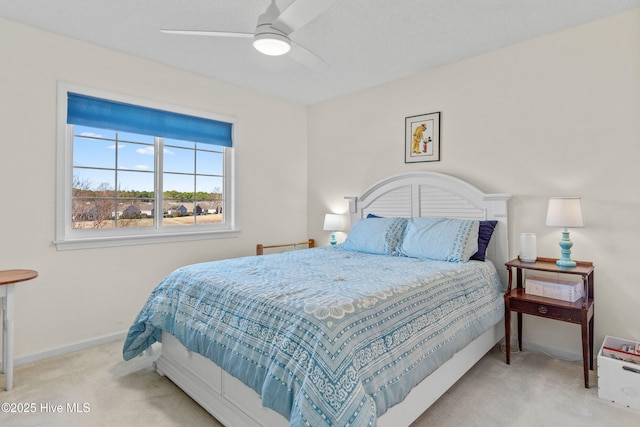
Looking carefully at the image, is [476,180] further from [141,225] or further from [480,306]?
[141,225]

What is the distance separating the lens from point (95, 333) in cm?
291

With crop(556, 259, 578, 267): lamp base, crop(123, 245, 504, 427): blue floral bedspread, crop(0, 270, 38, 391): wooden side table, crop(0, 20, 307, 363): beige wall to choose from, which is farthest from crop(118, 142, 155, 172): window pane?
crop(556, 259, 578, 267): lamp base

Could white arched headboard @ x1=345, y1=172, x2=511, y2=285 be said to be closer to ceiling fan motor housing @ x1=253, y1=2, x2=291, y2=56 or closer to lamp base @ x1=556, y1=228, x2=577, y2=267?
lamp base @ x1=556, y1=228, x2=577, y2=267

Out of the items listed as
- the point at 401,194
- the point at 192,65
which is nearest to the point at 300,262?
the point at 401,194

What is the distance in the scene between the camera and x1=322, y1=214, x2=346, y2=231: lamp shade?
13.3ft

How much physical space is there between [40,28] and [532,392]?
4.31 meters

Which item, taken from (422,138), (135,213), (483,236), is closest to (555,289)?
(483,236)

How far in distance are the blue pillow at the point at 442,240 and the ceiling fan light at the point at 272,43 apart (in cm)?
177

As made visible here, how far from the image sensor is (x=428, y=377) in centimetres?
182

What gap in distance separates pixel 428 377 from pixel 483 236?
1.42m

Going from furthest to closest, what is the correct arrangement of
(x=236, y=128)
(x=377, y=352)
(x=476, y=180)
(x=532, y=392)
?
1. (x=236, y=128)
2. (x=476, y=180)
3. (x=532, y=392)
4. (x=377, y=352)

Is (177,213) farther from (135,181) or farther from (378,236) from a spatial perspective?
(378,236)

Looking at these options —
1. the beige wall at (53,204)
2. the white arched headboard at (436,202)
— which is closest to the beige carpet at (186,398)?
the beige wall at (53,204)

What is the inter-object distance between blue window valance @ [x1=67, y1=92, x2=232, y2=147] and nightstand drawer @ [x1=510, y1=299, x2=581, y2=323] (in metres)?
3.15
